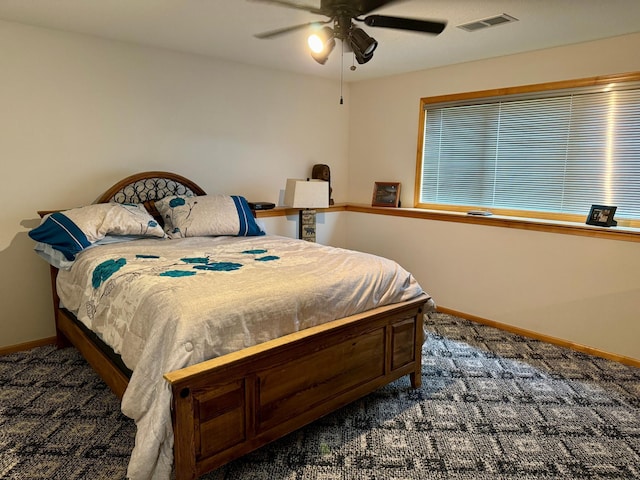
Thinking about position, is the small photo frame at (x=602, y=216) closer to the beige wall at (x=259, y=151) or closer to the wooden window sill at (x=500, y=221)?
the wooden window sill at (x=500, y=221)

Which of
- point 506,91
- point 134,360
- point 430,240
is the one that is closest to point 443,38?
point 506,91

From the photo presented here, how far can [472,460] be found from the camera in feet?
6.80

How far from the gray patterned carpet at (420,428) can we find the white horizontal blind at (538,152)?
134 cm

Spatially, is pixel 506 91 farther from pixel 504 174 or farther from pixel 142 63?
pixel 142 63

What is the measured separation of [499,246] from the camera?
374cm

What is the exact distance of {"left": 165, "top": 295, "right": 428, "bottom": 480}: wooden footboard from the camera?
68.2 inches

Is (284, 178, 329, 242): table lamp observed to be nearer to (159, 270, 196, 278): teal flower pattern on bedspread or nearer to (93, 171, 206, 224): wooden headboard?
(93, 171, 206, 224): wooden headboard

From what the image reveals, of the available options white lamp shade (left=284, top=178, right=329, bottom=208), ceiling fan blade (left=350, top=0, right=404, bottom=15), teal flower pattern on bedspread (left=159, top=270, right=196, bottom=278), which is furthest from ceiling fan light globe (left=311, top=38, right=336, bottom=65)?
white lamp shade (left=284, top=178, right=329, bottom=208)

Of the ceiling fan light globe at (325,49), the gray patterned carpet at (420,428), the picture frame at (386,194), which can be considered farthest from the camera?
the picture frame at (386,194)

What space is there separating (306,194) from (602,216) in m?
2.42

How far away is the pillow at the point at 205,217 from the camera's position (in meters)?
3.35

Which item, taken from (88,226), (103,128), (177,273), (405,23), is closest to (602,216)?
(405,23)

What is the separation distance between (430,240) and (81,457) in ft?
10.7

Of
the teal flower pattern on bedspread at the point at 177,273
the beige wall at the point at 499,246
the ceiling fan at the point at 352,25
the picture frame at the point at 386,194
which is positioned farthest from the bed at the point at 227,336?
the picture frame at the point at 386,194
